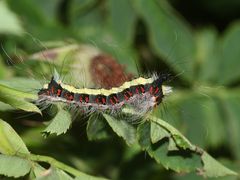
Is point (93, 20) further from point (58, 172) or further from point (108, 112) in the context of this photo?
point (58, 172)

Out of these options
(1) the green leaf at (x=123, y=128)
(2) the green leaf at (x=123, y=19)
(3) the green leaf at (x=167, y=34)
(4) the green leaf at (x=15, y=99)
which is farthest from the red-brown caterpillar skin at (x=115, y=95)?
(2) the green leaf at (x=123, y=19)

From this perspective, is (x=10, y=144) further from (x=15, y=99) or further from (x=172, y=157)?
(x=172, y=157)

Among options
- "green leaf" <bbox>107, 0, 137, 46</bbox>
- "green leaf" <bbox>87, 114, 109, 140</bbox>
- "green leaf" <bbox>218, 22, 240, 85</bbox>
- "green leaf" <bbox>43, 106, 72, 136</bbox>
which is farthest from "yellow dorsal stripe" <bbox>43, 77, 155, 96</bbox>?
"green leaf" <bbox>218, 22, 240, 85</bbox>

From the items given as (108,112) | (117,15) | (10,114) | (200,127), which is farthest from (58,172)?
(117,15)

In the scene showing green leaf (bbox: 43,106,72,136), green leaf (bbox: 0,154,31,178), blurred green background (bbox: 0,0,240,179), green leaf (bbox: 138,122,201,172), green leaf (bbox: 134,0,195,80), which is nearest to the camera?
green leaf (bbox: 0,154,31,178)

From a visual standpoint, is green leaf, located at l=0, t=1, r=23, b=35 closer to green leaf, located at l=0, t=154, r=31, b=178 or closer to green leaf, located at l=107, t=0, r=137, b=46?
green leaf, located at l=107, t=0, r=137, b=46
